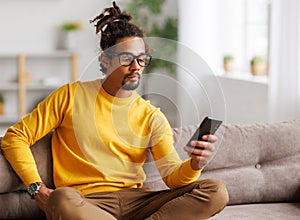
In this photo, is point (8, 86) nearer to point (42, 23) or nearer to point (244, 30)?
point (42, 23)

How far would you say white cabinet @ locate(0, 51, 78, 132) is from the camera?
621 cm

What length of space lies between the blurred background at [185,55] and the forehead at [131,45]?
5 centimetres

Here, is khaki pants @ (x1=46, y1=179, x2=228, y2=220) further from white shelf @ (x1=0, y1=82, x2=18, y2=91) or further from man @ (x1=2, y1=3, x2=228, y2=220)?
white shelf @ (x1=0, y1=82, x2=18, y2=91)

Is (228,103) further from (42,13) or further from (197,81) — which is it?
(197,81)

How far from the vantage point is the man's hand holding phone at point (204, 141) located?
2.19m

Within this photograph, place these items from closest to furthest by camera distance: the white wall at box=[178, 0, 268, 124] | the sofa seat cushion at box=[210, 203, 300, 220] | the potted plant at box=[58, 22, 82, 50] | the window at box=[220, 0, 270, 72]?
the sofa seat cushion at box=[210, 203, 300, 220] < the white wall at box=[178, 0, 268, 124] < the window at box=[220, 0, 270, 72] < the potted plant at box=[58, 22, 82, 50]

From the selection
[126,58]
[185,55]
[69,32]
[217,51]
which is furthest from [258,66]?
[126,58]

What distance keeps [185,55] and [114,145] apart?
406 millimetres

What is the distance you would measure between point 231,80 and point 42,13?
225 centimetres

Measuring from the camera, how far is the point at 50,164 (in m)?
2.47

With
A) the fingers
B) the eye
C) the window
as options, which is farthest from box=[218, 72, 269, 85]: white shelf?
the fingers

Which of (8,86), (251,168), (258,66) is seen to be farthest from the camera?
(8,86)

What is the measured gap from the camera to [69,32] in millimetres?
6297

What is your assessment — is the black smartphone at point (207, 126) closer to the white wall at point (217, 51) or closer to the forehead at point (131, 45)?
the forehead at point (131, 45)
